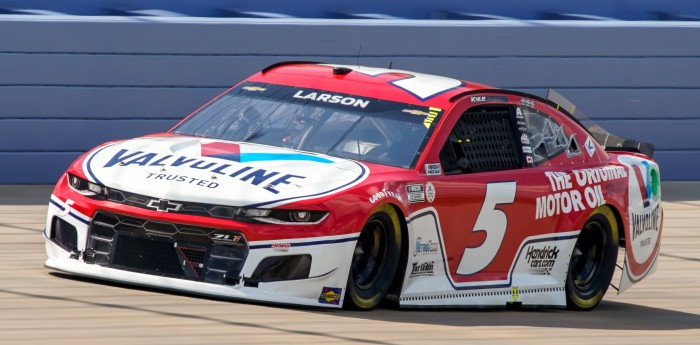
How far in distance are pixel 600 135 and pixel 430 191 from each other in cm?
226

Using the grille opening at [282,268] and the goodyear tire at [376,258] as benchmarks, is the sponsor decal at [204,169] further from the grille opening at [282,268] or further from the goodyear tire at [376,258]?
the goodyear tire at [376,258]

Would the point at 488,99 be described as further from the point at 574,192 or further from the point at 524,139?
the point at 574,192

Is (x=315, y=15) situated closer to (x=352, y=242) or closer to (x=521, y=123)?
(x=521, y=123)

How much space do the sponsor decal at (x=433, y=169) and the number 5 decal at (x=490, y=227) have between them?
1.12 feet

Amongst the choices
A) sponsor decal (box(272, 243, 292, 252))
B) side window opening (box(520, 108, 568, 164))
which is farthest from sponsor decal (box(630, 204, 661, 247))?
sponsor decal (box(272, 243, 292, 252))

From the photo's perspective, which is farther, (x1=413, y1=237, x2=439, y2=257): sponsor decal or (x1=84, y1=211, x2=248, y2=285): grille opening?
(x1=413, y1=237, x2=439, y2=257): sponsor decal

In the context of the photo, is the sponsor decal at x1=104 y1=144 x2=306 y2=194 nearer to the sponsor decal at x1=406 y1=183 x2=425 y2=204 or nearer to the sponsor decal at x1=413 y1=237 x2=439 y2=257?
the sponsor decal at x1=406 y1=183 x2=425 y2=204

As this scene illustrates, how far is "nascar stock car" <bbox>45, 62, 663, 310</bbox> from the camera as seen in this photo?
6367 millimetres

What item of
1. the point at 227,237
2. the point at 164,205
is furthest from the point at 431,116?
the point at 164,205

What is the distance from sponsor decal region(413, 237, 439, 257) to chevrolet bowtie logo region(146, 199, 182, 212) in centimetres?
121

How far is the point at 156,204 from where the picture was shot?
21.1 ft

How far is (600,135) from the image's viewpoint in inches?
345

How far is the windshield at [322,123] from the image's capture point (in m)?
7.12

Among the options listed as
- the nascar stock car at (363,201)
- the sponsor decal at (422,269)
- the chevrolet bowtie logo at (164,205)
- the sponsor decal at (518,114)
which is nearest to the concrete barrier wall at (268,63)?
the nascar stock car at (363,201)
